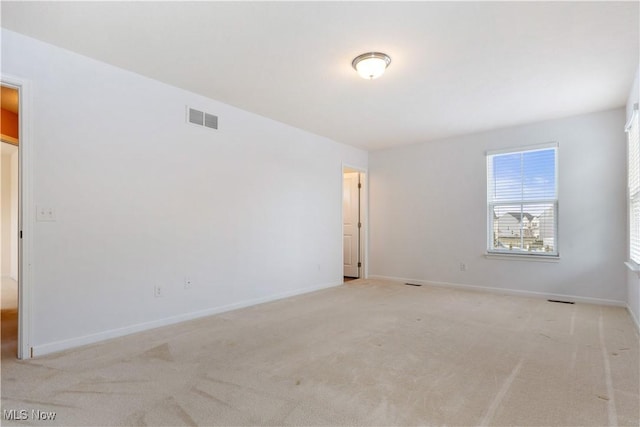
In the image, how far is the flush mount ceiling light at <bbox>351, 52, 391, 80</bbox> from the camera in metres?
2.84

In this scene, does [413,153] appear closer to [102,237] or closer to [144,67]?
[144,67]

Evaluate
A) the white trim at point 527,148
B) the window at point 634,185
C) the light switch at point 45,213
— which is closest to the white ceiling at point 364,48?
the window at point 634,185

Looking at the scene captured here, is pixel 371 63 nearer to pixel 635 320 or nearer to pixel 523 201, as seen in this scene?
pixel 523 201

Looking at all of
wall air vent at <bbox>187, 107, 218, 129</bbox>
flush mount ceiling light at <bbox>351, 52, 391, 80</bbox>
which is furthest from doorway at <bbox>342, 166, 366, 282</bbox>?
flush mount ceiling light at <bbox>351, 52, 391, 80</bbox>

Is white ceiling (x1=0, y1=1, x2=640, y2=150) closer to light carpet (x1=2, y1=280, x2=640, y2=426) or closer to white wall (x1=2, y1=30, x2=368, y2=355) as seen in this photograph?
white wall (x1=2, y1=30, x2=368, y2=355)

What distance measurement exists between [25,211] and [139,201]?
2.82 ft

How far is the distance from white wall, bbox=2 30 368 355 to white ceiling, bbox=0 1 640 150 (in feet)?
1.05

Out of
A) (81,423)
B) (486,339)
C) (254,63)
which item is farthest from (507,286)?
(81,423)

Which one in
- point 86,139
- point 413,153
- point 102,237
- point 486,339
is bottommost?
point 486,339

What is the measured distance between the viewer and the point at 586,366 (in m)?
2.45

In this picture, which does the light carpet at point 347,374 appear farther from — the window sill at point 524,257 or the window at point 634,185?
the window sill at point 524,257

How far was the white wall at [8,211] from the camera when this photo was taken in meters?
6.13

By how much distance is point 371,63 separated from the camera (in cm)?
288

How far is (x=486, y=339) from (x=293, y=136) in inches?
144
